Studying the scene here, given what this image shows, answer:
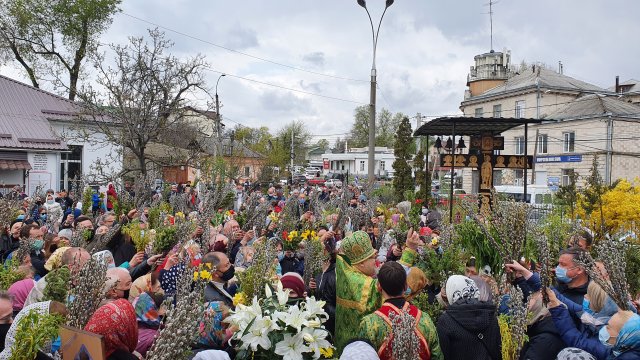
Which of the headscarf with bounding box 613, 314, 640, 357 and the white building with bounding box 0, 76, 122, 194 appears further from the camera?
the white building with bounding box 0, 76, 122, 194

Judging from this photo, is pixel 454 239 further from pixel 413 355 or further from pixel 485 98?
pixel 485 98

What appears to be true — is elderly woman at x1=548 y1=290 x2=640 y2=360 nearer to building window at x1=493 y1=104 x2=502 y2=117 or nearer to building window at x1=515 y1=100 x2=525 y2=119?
building window at x1=515 y1=100 x2=525 y2=119

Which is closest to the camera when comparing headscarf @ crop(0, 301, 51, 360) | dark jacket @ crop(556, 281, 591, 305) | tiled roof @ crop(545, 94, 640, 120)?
headscarf @ crop(0, 301, 51, 360)

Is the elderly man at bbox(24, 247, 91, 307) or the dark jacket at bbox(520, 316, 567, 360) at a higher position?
the elderly man at bbox(24, 247, 91, 307)

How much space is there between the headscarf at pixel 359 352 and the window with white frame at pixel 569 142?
41.1 m

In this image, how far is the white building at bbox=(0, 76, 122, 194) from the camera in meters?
23.0

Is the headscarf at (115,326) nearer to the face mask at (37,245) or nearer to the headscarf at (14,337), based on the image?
the headscarf at (14,337)

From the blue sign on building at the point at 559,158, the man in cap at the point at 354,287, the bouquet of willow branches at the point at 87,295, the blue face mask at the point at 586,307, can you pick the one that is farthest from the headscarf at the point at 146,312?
the blue sign on building at the point at 559,158

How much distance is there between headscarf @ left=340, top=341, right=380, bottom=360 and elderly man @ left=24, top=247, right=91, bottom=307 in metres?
2.34

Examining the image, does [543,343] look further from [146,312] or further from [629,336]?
[146,312]

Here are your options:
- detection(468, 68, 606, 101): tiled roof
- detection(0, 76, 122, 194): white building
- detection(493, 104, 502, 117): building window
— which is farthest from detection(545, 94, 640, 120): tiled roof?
detection(0, 76, 122, 194): white building

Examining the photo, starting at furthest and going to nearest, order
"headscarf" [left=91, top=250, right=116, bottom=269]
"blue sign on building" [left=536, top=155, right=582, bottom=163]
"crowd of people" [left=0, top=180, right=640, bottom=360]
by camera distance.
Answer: "blue sign on building" [left=536, top=155, right=582, bottom=163]
"headscarf" [left=91, top=250, right=116, bottom=269]
"crowd of people" [left=0, top=180, right=640, bottom=360]

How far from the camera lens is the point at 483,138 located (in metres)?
16.6

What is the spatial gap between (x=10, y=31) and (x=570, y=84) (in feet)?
139
